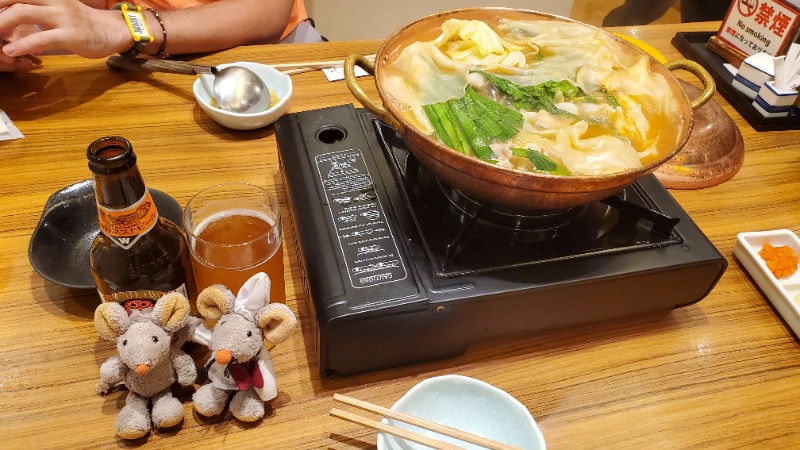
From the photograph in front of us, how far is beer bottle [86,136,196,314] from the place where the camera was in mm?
871

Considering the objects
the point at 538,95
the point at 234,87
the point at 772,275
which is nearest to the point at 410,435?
the point at 538,95

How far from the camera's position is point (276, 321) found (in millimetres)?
937

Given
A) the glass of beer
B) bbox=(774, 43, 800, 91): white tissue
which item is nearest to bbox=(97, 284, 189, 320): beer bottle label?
the glass of beer

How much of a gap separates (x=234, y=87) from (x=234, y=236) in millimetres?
713

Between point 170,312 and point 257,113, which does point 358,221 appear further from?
point 257,113

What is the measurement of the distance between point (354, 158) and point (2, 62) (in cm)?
112

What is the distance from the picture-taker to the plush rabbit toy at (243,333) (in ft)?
3.01

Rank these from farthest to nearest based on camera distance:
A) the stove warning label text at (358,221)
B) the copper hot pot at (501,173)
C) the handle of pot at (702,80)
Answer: the handle of pot at (702,80) < the stove warning label text at (358,221) < the copper hot pot at (501,173)

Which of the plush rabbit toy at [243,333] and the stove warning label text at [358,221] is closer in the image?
the plush rabbit toy at [243,333]

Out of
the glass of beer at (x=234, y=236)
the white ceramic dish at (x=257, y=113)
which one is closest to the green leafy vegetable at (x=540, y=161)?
the glass of beer at (x=234, y=236)

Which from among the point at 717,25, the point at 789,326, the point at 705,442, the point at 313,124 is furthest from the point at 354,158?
the point at 717,25

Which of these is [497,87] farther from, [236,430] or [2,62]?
[2,62]

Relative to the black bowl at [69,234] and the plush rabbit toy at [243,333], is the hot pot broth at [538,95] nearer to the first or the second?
the plush rabbit toy at [243,333]

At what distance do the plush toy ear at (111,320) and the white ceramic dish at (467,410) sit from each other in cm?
45
